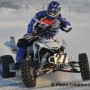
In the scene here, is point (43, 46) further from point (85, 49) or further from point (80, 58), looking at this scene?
point (85, 49)

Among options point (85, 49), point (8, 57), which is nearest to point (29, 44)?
point (8, 57)

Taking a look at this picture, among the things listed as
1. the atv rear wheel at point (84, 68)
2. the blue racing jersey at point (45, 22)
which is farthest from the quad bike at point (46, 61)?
the blue racing jersey at point (45, 22)

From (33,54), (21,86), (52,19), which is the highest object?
(52,19)

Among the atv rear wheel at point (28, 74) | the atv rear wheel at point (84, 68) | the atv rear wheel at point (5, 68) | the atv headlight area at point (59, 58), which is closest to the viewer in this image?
the atv rear wheel at point (28, 74)

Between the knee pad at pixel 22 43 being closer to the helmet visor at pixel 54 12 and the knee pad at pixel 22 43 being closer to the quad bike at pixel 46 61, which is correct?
the quad bike at pixel 46 61

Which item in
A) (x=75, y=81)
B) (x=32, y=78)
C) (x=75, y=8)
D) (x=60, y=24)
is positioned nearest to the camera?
(x=32, y=78)

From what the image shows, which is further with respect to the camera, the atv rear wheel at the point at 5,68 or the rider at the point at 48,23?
the atv rear wheel at the point at 5,68

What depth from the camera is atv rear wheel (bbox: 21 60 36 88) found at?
8.82 metres

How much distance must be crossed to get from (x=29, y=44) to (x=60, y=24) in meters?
0.82

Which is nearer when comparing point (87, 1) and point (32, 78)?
point (32, 78)

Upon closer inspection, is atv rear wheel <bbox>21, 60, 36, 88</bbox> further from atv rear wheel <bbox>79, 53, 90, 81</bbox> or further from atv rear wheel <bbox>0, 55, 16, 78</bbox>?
atv rear wheel <bbox>0, 55, 16, 78</bbox>

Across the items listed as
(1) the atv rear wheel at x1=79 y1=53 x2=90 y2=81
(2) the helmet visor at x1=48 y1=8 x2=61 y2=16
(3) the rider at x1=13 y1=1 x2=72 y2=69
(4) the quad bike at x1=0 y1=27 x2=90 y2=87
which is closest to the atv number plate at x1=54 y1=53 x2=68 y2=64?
(4) the quad bike at x1=0 y1=27 x2=90 y2=87

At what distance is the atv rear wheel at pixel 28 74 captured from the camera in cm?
882

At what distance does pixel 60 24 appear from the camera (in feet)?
33.3
